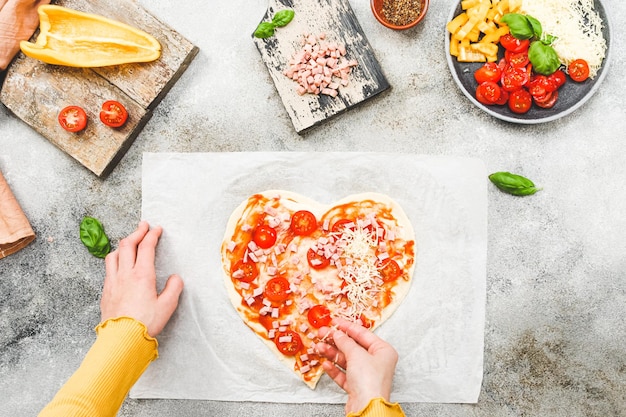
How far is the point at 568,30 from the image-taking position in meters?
2.62

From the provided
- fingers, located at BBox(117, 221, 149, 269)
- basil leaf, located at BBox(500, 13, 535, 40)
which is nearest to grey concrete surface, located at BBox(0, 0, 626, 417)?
fingers, located at BBox(117, 221, 149, 269)

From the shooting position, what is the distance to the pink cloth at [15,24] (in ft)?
8.93

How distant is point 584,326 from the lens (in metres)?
2.83

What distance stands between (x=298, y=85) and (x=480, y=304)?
1.50 meters

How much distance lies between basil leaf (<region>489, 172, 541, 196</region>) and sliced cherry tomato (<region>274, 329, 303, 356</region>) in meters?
1.32

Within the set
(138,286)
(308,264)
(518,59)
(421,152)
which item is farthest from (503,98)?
(138,286)

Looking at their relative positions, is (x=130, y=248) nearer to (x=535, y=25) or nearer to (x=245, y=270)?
(x=245, y=270)

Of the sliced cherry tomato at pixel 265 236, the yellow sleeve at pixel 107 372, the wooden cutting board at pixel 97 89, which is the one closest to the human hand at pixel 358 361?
the sliced cherry tomato at pixel 265 236

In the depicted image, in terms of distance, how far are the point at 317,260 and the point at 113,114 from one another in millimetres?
1302

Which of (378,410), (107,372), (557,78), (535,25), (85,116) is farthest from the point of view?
(85,116)

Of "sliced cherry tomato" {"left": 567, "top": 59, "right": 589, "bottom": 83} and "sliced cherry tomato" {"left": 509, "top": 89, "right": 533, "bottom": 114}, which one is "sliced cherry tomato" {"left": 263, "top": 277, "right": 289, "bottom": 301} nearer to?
"sliced cherry tomato" {"left": 509, "top": 89, "right": 533, "bottom": 114}

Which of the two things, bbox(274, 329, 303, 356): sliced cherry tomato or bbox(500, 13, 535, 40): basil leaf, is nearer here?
bbox(500, 13, 535, 40): basil leaf

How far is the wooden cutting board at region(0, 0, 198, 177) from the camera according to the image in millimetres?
2797

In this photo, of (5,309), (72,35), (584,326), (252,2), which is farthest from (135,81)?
(584,326)
